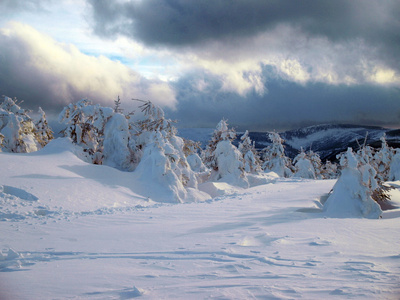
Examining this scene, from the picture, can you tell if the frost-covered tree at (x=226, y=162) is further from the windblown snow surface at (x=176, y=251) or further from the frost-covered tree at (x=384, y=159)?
the frost-covered tree at (x=384, y=159)

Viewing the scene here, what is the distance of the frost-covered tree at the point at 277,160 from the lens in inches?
1670

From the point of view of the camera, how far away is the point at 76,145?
1972 cm

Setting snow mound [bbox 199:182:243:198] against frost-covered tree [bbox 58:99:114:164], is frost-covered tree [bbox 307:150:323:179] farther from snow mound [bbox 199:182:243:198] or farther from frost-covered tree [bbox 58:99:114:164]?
frost-covered tree [bbox 58:99:114:164]

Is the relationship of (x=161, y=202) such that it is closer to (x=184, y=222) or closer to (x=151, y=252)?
(x=184, y=222)

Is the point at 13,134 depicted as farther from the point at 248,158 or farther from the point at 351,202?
the point at 351,202

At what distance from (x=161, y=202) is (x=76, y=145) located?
8.62 metres

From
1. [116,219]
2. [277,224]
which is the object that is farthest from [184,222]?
[277,224]

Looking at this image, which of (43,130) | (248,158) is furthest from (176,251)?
(43,130)

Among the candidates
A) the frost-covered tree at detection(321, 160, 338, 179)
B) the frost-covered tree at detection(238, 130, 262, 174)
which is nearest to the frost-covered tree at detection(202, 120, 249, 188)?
the frost-covered tree at detection(238, 130, 262, 174)

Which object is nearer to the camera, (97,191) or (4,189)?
(4,189)

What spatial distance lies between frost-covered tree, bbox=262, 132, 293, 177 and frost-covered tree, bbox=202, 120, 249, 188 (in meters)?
15.8

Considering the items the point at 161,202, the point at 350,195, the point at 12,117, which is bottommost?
the point at 161,202

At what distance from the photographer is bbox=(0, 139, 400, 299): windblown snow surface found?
13.2ft

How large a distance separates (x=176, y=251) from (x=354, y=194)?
413 inches
